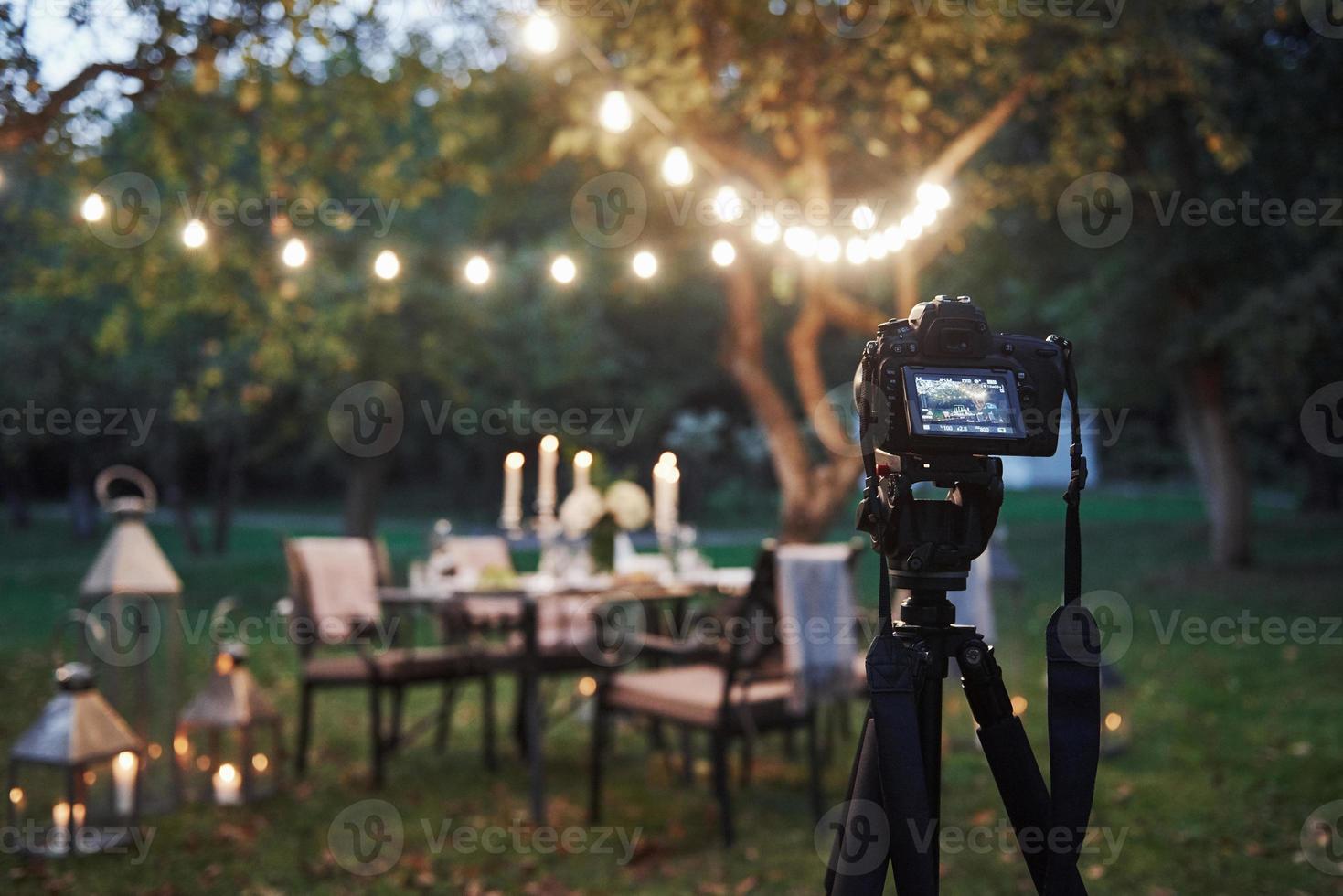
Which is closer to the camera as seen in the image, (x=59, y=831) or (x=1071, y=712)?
(x=1071, y=712)

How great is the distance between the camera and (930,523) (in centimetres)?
225

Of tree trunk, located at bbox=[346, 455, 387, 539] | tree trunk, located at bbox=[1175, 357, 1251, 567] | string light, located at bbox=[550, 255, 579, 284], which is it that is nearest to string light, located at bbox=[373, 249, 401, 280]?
string light, located at bbox=[550, 255, 579, 284]

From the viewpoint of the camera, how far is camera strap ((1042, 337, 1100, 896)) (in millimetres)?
2066

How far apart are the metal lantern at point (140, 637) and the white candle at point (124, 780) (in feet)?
0.64

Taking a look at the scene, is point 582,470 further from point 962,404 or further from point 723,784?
point 962,404

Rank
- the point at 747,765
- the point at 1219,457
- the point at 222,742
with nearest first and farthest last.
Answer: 1. the point at 222,742
2. the point at 747,765
3. the point at 1219,457

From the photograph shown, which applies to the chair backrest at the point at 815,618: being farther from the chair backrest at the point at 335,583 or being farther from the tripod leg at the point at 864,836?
the tripod leg at the point at 864,836

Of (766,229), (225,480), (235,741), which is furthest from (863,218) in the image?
(225,480)

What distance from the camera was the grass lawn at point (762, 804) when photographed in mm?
4219

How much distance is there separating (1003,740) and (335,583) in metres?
4.43

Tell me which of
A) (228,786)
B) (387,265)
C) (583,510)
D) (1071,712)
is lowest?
(228,786)

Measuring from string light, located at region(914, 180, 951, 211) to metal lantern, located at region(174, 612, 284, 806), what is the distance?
3.75 m

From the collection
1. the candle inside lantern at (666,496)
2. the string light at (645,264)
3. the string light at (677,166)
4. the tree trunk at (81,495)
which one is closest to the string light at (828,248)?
the string light at (677,166)

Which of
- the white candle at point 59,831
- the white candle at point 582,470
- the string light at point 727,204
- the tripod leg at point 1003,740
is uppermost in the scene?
the string light at point 727,204
